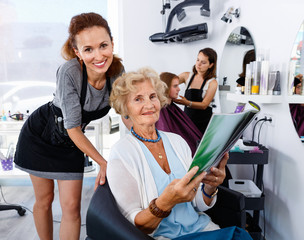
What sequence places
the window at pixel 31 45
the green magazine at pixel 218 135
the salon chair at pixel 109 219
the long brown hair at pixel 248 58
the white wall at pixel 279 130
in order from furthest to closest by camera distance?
1. the window at pixel 31 45
2. the long brown hair at pixel 248 58
3. the white wall at pixel 279 130
4. the salon chair at pixel 109 219
5. the green magazine at pixel 218 135

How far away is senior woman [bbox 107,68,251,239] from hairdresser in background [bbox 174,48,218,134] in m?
1.24

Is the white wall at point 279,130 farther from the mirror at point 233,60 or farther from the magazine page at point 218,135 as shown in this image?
the magazine page at point 218,135

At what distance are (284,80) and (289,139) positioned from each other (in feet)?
1.20

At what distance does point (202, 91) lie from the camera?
2637mm

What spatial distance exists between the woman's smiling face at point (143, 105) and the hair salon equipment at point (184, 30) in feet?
5.53

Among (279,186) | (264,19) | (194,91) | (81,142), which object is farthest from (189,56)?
(81,142)

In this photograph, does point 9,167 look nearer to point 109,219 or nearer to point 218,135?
point 109,219

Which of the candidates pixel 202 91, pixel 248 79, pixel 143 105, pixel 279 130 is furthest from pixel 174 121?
pixel 143 105

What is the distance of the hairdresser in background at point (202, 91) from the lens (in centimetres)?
256

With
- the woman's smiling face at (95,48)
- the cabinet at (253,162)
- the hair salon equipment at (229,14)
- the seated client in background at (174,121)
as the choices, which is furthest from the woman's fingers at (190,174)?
the hair salon equipment at (229,14)

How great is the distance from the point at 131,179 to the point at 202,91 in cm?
174

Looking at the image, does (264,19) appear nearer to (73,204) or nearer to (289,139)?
(289,139)

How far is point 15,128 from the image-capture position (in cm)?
293

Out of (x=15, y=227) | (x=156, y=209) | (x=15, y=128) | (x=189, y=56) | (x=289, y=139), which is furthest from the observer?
(x=189, y=56)
